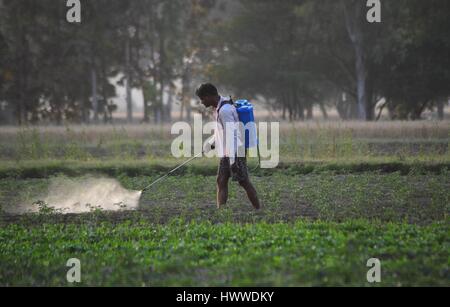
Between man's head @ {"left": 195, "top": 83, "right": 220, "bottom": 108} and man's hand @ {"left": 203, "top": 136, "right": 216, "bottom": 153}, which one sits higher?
Answer: man's head @ {"left": 195, "top": 83, "right": 220, "bottom": 108}

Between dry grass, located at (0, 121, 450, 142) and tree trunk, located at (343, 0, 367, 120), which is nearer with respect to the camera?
dry grass, located at (0, 121, 450, 142)

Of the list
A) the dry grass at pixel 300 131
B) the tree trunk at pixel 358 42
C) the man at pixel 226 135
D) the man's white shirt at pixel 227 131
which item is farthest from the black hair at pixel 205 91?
the tree trunk at pixel 358 42

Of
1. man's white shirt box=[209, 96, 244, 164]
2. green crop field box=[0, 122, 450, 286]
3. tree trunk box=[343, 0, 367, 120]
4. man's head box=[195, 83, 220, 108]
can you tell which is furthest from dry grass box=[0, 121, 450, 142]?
man's head box=[195, 83, 220, 108]

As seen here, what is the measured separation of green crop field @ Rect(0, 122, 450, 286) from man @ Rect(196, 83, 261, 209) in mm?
641

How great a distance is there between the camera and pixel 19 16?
4688 cm

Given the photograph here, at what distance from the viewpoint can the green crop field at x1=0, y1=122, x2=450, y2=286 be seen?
8.47 metres

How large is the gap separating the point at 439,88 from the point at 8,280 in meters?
40.5

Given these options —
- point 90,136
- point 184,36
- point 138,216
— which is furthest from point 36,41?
point 138,216

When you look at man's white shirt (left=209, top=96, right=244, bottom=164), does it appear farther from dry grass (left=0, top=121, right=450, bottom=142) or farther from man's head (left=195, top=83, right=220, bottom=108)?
dry grass (left=0, top=121, right=450, bottom=142)

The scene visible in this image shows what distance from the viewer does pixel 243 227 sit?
11.0m

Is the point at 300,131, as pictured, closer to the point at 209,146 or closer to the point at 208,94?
the point at 209,146

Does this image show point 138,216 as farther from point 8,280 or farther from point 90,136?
point 90,136

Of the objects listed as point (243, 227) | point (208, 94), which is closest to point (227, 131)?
point (208, 94)

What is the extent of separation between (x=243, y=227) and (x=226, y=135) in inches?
77.4
